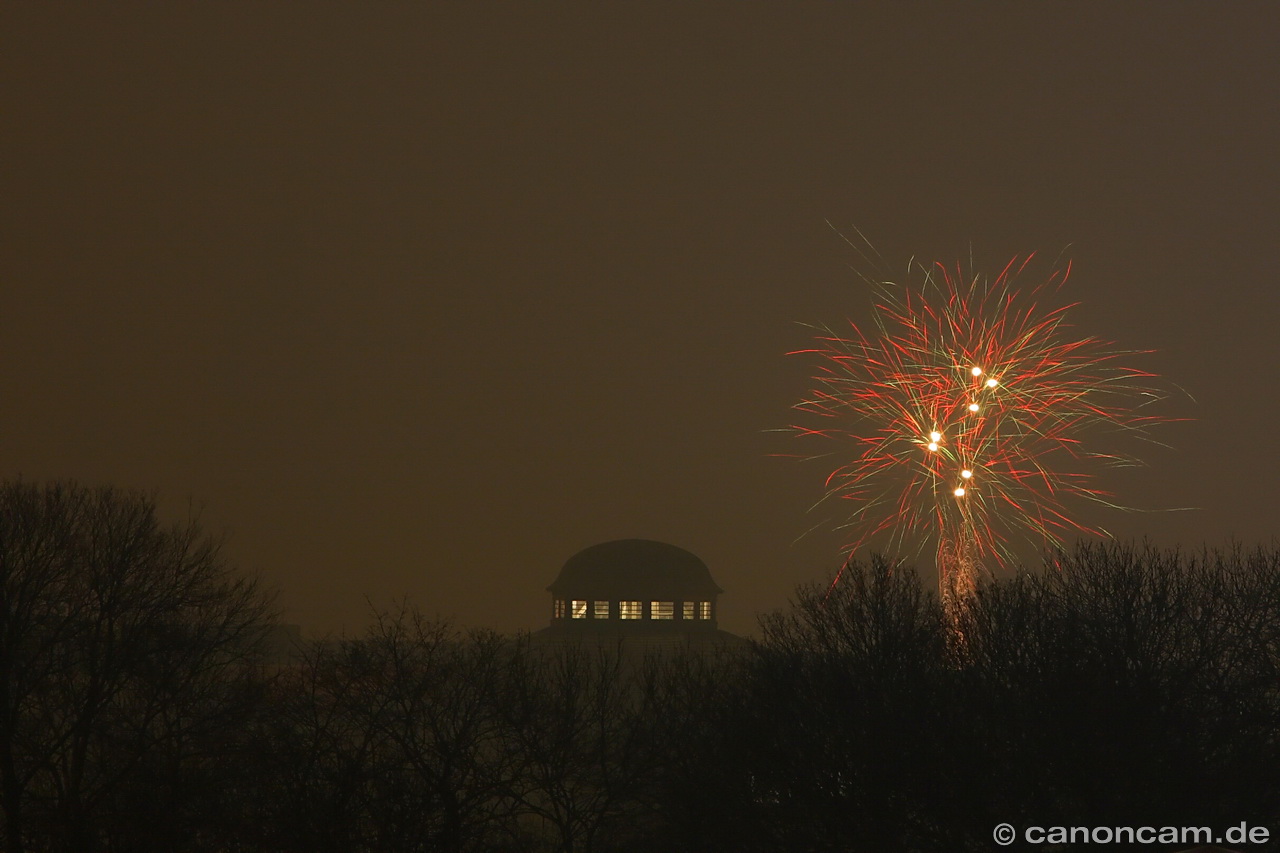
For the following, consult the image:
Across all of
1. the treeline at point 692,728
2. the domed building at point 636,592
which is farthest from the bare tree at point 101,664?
the domed building at point 636,592

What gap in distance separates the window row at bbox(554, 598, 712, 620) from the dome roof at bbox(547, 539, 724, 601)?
540mm

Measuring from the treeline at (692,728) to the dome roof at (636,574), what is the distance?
76.2 meters

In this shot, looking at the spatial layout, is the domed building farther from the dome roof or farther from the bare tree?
the bare tree

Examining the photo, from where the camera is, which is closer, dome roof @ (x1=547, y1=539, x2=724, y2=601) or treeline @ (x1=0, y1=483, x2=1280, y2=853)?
treeline @ (x1=0, y1=483, x2=1280, y2=853)

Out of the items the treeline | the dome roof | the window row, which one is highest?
the dome roof

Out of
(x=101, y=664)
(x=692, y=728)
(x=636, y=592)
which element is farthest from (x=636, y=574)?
(x=101, y=664)

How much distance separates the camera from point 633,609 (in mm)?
127500

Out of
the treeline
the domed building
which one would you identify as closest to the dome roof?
the domed building

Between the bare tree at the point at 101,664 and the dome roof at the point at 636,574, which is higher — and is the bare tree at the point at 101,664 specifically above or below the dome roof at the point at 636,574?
below

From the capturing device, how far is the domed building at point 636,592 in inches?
4988

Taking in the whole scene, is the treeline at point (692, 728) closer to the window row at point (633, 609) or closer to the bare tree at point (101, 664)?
the bare tree at point (101, 664)

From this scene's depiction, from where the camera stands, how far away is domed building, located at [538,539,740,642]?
12669cm

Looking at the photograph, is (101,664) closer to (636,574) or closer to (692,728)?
(692,728)

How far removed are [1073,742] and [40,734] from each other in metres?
26.9
